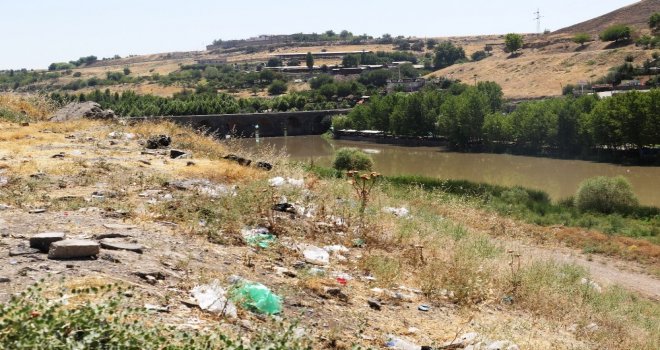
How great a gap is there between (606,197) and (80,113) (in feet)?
58.9

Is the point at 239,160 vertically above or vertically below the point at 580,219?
above

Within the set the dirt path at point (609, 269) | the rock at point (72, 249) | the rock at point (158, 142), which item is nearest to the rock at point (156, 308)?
the rock at point (72, 249)

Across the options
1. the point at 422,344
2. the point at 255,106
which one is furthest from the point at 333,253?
the point at 255,106

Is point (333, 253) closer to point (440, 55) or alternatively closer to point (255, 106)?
point (255, 106)

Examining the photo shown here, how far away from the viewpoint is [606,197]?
23.6 m

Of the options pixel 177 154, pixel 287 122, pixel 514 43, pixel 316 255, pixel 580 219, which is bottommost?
pixel 287 122

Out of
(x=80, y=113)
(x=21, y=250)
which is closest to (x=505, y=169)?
(x=80, y=113)

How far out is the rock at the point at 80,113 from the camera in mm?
17734

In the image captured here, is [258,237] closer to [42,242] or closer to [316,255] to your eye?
[316,255]

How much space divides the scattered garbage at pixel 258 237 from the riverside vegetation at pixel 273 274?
0.13 metres

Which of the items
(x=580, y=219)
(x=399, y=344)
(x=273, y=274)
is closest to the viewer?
(x=399, y=344)

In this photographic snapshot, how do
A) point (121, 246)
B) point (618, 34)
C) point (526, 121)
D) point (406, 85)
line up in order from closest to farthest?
point (121, 246), point (526, 121), point (618, 34), point (406, 85)

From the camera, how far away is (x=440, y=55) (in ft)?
424

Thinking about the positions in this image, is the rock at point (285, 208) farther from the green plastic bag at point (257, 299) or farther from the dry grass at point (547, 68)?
the dry grass at point (547, 68)
